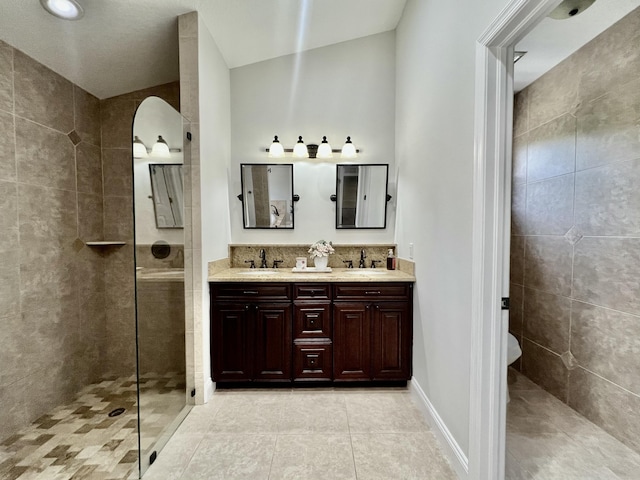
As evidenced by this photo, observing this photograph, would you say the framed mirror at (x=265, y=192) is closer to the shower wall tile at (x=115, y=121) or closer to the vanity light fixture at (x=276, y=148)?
the vanity light fixture at (x=276, y=148)

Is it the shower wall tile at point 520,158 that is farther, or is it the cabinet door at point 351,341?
the shower wall tile at point 520,158

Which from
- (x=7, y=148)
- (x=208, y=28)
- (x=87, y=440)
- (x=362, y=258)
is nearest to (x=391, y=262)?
(x=362, y=258)

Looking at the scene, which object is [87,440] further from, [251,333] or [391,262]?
[391,262]

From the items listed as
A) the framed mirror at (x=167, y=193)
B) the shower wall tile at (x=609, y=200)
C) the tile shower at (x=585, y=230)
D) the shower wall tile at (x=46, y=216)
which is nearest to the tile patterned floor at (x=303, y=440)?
the tile shower at (x=585, y=230)

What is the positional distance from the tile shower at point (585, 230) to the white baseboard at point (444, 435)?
3.65 ft

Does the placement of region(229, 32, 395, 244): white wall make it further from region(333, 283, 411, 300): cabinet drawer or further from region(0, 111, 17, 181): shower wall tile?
region(0, 111, 17, 181): shower wall tile

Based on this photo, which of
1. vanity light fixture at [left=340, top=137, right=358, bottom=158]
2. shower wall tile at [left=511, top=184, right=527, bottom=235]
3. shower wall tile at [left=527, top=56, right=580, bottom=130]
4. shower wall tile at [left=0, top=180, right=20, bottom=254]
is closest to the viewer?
shower wall tile at [left=0, top=180, right=20, bottom=254]

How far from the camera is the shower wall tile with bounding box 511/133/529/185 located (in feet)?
8.57

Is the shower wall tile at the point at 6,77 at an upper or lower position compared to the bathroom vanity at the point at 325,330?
upper

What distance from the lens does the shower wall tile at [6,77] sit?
72.8 inches

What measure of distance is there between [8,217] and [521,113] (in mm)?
4114

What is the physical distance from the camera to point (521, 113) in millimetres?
2672

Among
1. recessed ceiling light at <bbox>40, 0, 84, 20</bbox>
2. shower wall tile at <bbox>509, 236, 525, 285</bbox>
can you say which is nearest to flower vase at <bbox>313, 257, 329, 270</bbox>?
shower wall tile at <bbox>509, 236, 525, 285</bbox>

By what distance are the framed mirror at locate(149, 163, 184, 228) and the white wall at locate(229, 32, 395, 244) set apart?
3.14 ft
